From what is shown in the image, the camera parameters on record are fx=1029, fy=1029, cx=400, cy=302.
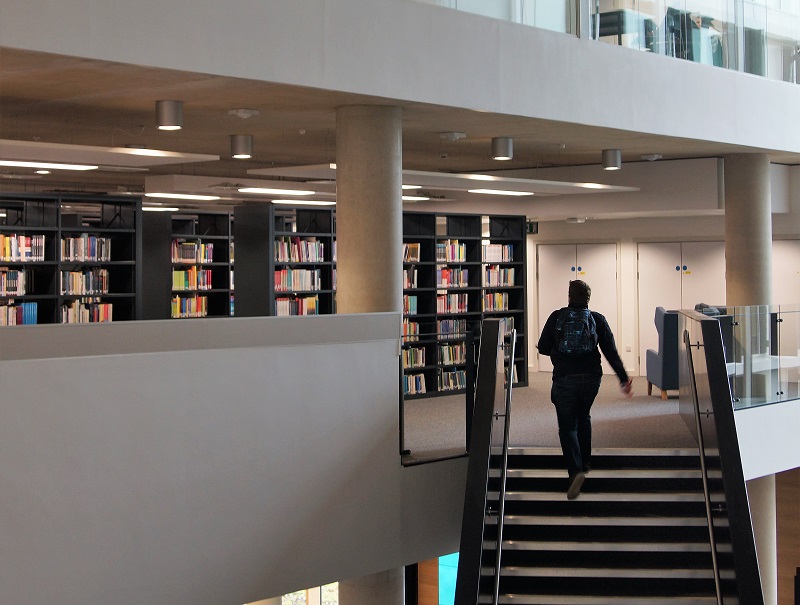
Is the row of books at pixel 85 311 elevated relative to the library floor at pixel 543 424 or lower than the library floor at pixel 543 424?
elevated

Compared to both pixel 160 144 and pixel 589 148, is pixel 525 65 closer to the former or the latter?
pixel 589 148

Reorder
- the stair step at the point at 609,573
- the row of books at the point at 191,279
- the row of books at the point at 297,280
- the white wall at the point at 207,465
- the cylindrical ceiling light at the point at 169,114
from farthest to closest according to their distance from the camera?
1. the row of books at the point at 191,279
2. the row of books at the point at 297,280
3. the cylindrical ceiling light at the point at 169,114
4. the stair step at the point at 609,573
5. the white wall at the point at 207,465

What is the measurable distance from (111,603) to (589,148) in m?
8.12

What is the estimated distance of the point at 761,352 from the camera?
9.70 meters

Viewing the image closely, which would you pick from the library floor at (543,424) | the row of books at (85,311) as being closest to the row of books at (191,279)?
the row of books at (85,311)

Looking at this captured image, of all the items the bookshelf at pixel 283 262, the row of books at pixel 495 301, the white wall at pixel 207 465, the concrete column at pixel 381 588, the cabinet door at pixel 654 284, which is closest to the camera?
the white wall at pixel 207 465

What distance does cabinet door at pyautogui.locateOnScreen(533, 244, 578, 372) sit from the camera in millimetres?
16531

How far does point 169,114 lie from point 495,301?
5.63 m

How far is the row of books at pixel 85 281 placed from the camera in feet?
34.0

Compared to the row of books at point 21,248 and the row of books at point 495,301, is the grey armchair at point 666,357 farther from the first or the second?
the row of books at point 21,248

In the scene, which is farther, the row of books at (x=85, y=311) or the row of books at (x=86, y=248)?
the row of books at (x=85, y=311)

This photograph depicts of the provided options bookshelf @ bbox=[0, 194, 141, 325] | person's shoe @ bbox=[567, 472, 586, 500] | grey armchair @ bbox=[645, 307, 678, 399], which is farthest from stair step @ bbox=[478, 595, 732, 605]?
bookshelf @ bbox=[0, 194, 141, 325]

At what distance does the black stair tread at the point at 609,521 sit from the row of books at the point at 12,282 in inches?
208

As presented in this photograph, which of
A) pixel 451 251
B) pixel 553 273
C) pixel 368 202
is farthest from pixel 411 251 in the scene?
pixel 553 273
